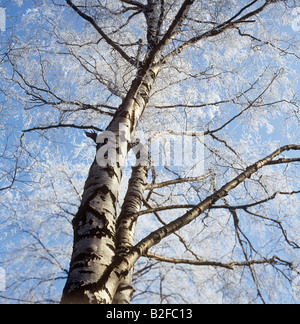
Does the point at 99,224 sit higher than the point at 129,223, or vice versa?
the point at 129,223

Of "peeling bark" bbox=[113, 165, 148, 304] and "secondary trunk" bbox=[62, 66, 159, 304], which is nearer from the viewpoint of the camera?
"secondary trunk" bbox=[62, 66, 159, 304]

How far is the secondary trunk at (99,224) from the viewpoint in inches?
52.7

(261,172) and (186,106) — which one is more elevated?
(186,106)

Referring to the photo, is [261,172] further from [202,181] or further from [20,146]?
[20,146]

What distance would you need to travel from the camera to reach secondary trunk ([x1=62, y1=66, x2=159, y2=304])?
4.39 ft

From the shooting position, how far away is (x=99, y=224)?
5.25ft

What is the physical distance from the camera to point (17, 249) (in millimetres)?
4062

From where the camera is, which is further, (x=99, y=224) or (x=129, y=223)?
(x=129, y=223)

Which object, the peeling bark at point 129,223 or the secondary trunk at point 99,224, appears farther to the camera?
the peeling bark at point 129,223
